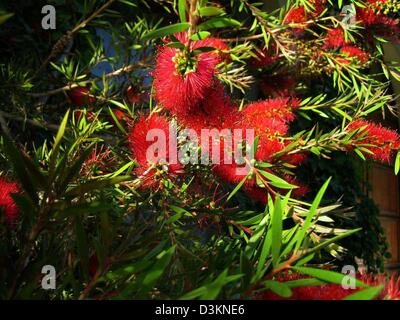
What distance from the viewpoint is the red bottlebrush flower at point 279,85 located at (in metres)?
1.29

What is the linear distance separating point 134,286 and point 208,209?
378 mm

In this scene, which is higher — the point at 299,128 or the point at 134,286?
the point at 299,128

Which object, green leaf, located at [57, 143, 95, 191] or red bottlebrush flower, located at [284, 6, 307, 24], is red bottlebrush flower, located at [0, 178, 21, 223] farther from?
red bottlebrush flower, located at [284, 6, 307, 24]

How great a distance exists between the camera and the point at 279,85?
1.32 metres

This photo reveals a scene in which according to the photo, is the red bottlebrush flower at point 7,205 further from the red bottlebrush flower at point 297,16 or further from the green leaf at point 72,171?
the red bottlebrush flower at point 297,16

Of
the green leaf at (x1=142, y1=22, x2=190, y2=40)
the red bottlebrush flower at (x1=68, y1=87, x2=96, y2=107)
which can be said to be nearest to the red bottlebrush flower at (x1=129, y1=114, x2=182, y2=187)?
the green leaf at (x1=142, y1=22, x2=190, y2=40)

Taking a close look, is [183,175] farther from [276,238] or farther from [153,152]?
[276,238]

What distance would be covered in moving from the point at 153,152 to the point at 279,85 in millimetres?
824

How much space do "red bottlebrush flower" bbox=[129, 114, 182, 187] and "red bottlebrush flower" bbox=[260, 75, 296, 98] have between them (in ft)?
2.50

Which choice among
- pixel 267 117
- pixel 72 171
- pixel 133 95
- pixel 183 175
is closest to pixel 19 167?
pixel 72 171

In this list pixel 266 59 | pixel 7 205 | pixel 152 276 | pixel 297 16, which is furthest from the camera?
pixel 266 59
